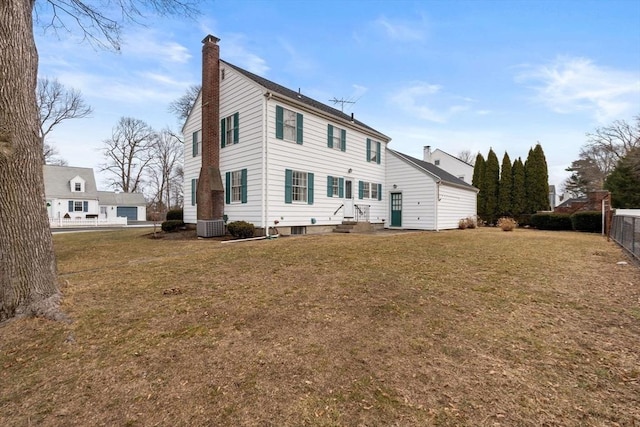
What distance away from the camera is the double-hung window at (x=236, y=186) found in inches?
496

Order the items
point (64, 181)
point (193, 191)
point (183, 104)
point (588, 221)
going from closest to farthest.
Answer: point (193, 191)
point (588, 221)
point (183, 104)
point (64, 181)

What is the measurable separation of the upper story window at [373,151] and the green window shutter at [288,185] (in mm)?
6006

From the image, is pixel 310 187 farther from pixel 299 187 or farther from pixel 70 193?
pixel 70 193

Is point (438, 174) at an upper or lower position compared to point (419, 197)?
upper

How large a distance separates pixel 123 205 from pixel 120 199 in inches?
34.2

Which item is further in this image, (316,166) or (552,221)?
(552,221)

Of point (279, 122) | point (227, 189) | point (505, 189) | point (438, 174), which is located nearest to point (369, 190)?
point (438, 174)

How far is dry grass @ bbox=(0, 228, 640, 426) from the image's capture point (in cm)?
213

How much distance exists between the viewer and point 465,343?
9.94ft

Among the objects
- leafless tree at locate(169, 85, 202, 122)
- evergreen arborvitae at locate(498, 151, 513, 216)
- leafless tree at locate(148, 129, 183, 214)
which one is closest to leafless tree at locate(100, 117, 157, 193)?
leafless tree at locate(148, 129, 183, 214)

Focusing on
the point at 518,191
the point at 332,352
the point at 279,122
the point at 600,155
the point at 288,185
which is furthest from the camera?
the point at 600,155

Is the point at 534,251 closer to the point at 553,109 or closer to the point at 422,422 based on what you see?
the point at 422,422

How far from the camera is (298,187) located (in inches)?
→ 519

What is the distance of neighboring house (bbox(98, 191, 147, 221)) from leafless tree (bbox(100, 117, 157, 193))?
3.54m
